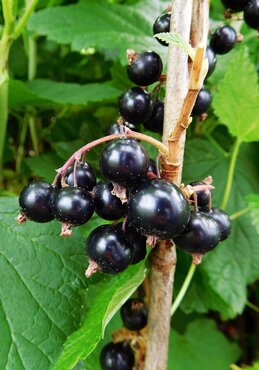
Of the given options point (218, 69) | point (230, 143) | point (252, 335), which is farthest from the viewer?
point (252, 335)

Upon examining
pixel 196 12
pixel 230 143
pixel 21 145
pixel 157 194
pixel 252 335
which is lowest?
pixel 252 335

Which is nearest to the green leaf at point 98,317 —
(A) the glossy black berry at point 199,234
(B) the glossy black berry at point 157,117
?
(A) the glossy black berry at point 199,234

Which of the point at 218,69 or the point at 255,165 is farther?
the point at 255,165

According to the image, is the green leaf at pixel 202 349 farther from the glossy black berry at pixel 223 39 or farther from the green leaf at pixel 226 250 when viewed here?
the glossy black berry at pixel 223 39

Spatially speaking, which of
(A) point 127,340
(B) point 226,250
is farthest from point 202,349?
(A) point 127,340

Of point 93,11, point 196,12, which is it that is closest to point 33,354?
point 196,12

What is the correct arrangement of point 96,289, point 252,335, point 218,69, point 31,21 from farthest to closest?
1. point 252,335
2. point 31,21
3. point 218,69
4. point 96,289

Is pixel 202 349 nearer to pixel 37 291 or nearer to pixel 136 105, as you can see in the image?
pixel 37 291

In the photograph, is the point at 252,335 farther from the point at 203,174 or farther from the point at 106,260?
the point at 106,260

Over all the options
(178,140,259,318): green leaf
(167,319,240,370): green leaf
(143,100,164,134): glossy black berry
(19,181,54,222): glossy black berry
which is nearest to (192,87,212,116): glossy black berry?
(143,100,164,134): glossy black berry
